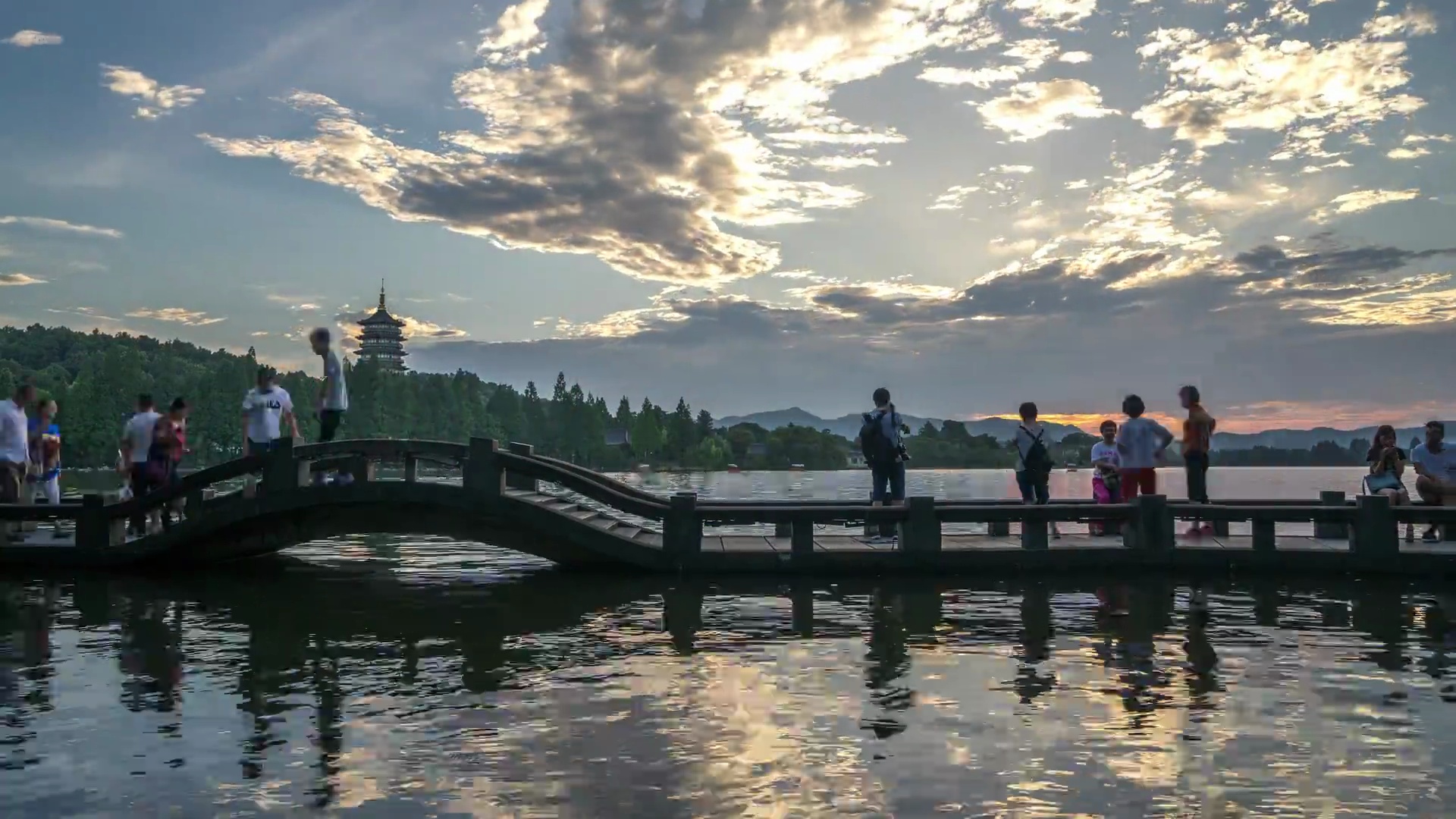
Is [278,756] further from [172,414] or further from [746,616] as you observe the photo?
[172,414]

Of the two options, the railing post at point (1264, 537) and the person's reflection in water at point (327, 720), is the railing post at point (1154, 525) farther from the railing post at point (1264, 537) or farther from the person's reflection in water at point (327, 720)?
the person's reflection in water at point (327, 720)

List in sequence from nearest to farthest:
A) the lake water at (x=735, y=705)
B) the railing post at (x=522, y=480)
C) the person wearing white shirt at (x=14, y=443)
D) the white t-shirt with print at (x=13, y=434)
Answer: the lake water at (x=735, y=705) → the person wearing white shirt at (x=14, y=443) → the white t-shirt with print at (x=13, y=434) → the railing post at (x=522, y=480)

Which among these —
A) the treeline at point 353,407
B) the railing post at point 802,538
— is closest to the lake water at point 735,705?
the railing post at point 802,538

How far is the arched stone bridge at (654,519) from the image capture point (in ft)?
49.8

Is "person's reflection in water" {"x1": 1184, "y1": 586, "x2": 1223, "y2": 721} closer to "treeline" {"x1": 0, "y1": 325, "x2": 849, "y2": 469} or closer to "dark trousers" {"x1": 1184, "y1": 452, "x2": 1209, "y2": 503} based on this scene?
"dark trousers" {"x1": 1184, "y1": 452, "x2": 1209, "y2": 503}

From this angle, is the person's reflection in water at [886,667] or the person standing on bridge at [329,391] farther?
the person standing on bridge at [329,391]

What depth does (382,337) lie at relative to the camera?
500ft

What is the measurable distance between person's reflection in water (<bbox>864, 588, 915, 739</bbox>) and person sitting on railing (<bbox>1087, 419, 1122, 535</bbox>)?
21.7 feet

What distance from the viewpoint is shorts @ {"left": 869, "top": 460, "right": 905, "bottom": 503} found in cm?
1631

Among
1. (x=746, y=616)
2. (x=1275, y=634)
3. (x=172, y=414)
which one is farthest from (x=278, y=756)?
(x=172, y=414)

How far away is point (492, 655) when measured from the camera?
9.37m

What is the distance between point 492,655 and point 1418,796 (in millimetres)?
6921

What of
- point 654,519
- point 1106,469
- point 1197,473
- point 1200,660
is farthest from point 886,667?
point 1106,469

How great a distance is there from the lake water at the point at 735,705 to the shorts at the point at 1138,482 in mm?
3019
